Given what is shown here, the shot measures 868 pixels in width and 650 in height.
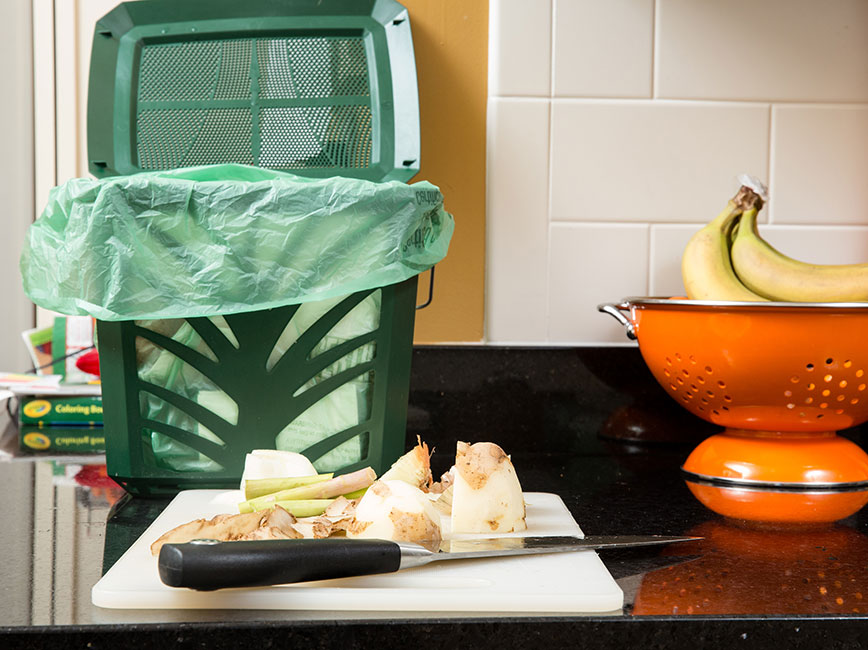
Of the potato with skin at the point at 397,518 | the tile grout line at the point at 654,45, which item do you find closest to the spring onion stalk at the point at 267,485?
the potato with skin at the point at 397,518

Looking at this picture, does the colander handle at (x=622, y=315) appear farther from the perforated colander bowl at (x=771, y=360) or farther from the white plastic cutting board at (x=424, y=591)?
the white plastic cutting board at (x=424, y=591)

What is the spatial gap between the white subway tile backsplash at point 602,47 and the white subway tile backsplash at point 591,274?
6.2 inches

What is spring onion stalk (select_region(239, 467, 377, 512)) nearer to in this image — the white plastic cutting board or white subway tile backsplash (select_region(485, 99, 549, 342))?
the white plastic cutting board

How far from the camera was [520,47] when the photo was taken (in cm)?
95

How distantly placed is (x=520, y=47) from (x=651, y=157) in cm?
19

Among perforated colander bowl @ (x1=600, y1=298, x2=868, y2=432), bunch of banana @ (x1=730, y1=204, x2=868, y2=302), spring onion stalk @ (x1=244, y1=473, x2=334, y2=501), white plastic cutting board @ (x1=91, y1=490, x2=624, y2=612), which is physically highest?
bunch of banana @ (x1=730, y1=204, x2=868, y2=302)

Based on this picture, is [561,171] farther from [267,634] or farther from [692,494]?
[267,634]

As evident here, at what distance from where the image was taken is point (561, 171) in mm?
962

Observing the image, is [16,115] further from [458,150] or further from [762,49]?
[762,49]

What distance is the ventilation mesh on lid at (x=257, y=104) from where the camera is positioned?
0.92 m

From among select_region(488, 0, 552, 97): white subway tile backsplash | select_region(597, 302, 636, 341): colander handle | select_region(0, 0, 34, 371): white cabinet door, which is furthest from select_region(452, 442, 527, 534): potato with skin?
select_region(0, 0, 34, 371): white cabinet door

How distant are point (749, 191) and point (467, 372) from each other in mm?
338

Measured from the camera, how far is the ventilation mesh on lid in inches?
36.1

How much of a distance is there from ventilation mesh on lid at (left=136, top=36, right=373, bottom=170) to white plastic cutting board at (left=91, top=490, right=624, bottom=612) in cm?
52
